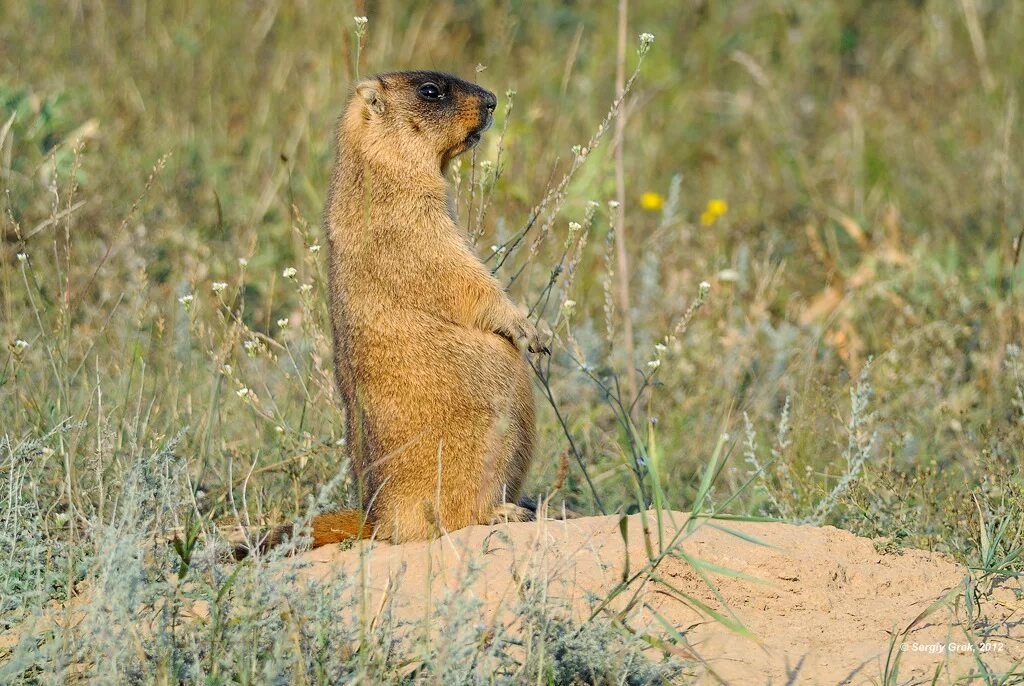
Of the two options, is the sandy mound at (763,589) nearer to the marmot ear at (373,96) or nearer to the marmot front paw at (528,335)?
the marmot front paw at (528,335)

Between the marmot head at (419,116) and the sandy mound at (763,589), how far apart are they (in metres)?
1.49

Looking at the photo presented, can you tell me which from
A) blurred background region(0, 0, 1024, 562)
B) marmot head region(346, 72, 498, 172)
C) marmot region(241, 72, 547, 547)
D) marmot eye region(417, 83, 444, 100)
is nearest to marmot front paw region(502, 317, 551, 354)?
marmot region(241, 72, 547, 547)

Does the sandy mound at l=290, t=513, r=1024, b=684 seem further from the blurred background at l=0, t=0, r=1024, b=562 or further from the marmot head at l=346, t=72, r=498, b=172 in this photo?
the marmot head at l=346, t=72, r=498, b=172

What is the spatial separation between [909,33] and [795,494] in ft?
20.5

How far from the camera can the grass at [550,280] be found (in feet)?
11.5

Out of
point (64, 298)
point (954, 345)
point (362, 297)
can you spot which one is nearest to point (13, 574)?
point (64, 298)

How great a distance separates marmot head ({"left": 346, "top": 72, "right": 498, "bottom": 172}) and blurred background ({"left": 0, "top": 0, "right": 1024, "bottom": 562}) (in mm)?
214

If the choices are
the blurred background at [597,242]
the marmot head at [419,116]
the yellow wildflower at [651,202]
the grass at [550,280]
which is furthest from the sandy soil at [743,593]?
the yellow wildflower at [651,202]

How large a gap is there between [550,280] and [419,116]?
97 centimetres

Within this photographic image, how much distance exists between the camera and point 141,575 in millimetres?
3053

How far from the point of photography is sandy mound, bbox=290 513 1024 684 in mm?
3156

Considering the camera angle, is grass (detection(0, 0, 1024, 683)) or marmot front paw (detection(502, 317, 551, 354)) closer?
grass (detection(0, 0, 1024, 683))

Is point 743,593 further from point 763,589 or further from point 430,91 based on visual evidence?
point 430,91

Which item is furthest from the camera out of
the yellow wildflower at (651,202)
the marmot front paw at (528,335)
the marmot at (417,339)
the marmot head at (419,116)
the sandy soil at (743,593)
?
the yellow wildflower at (651,202)
